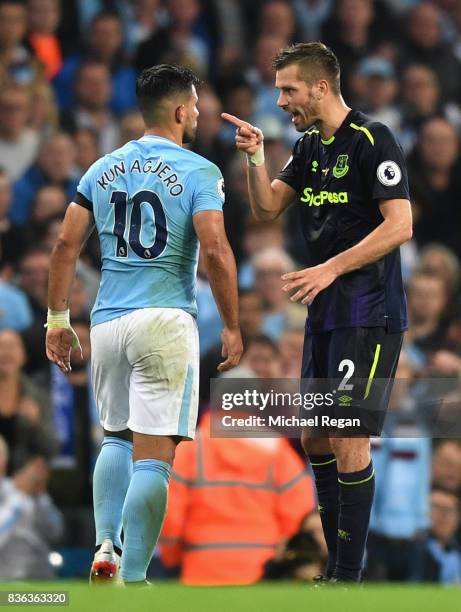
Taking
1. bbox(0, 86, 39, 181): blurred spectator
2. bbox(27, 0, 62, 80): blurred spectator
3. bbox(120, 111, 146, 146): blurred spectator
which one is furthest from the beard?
bbox(27, 0, 62, 80): blurred spectator

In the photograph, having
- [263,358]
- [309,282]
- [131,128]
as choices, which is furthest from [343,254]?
[131,128]

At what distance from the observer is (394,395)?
31.4 ft

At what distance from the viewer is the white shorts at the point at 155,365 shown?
237 inches

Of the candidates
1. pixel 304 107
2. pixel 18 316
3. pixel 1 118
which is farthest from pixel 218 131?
pixel 304 107

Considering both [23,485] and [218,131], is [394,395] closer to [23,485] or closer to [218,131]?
[23,485]

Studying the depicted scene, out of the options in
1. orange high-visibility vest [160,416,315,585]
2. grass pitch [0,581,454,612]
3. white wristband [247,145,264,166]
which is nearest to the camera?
grass pitch [0,581,454,612]

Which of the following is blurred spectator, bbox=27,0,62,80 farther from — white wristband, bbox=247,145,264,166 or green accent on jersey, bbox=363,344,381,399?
green accent on jersey, bbox=363,344,381,399

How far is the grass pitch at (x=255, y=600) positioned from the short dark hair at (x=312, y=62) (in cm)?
240

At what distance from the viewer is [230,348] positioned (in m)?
6.02

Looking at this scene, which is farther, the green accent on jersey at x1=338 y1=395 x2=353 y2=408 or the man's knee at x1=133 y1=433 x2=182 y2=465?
the green accent on jersey at x1=338 y1=395 x2=353 y2=408

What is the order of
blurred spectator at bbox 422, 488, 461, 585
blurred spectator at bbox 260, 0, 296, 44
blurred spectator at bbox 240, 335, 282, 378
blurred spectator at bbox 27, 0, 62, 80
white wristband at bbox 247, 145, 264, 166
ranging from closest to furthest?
white wristband at bbox 247, 145, 264, 166, blurred spectator at bbox 422, 488, 461, 585, blurred spectator at bbox 240, 335, 282, 378, blurred spectator at bbox 27, 0, 62, 80, blurred spectator at bbox 260, 0, 296, 44

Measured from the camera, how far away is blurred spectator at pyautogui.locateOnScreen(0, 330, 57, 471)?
30.8 feet

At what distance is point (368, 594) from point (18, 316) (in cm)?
525

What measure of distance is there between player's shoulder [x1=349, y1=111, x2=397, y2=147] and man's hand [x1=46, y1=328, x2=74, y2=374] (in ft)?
5.26
